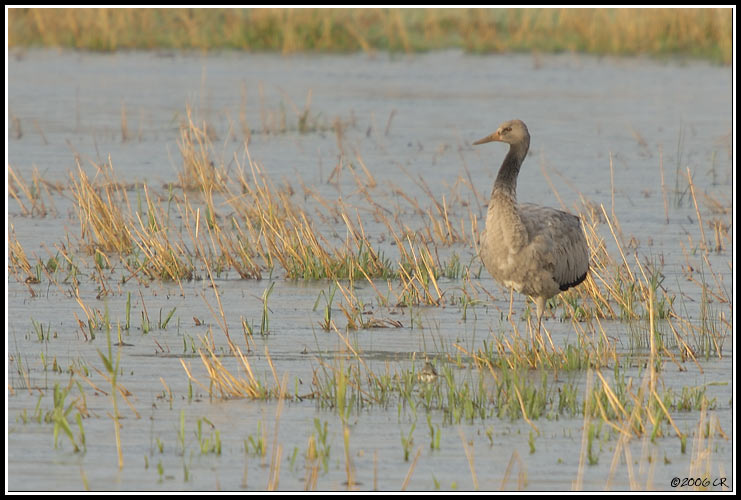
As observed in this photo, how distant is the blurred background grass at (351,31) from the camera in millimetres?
29719

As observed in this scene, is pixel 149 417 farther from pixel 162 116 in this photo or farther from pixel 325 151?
pixel 162 116

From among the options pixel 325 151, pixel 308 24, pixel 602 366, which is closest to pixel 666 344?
pixel 602 366

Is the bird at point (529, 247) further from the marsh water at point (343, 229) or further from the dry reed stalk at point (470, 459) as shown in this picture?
the dry reed stalk at point (470, 459)

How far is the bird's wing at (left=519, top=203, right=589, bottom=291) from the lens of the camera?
9.53 m

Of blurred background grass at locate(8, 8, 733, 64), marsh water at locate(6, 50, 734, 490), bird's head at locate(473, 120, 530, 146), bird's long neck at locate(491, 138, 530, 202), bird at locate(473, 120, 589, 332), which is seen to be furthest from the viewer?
blurred background grass at locate(8, 8, 733, 64)

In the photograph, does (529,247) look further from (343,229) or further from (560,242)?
(343,229)

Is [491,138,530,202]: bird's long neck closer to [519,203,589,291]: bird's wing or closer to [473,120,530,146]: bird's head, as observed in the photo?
[473,120,530,146]: bird's head

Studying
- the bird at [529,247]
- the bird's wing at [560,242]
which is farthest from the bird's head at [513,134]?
the bird's wing at [560,242]

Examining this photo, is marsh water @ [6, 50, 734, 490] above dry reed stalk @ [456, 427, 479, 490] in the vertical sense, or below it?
below

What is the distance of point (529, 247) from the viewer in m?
9.51

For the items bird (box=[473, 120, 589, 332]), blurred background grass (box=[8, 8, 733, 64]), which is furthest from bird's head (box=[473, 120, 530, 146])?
blurred background grass (box=[8, 8, 733, 64])

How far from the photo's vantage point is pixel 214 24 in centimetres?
3091

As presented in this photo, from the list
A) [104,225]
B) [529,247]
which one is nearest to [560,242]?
[529,247]

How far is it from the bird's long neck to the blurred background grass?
19.8 metres
